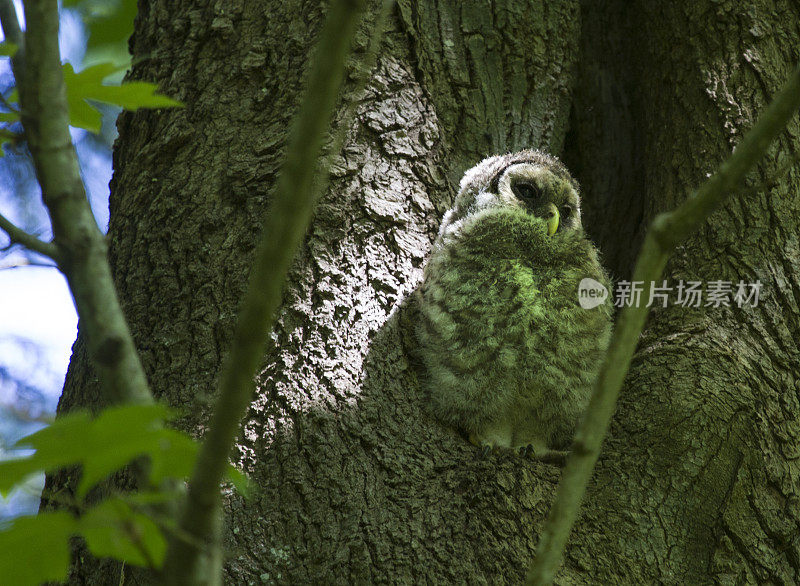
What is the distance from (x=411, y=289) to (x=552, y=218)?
64cm

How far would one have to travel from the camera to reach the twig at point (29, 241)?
3.21 feet

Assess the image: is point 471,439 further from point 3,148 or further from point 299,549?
point 3,148

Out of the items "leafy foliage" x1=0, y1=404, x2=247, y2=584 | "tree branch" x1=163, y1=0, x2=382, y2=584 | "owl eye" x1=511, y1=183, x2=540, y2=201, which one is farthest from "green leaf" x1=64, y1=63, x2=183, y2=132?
"owl eye" x1=511, y1=183, x2=540, y2=201

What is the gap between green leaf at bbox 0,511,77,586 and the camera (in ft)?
2.75

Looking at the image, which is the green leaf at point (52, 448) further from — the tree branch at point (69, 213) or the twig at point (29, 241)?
the twig at point (29, 241)

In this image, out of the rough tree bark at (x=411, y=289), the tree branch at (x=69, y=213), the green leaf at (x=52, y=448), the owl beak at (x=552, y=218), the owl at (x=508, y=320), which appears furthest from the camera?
the owl beak at (x=552, y=218)

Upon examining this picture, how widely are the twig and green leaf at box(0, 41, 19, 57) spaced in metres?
0.24

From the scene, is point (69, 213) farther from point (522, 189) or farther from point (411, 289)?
point (522, 189)

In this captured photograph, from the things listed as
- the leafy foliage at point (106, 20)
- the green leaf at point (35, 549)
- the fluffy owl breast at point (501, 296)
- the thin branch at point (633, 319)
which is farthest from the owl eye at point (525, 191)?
the green leaf at point (35, 549)

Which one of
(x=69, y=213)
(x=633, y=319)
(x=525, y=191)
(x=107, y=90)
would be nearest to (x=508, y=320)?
(x=525, y=191)

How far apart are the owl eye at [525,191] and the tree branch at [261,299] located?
1.93 m

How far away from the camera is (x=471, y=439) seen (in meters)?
2.30

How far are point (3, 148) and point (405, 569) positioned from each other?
3.85 feet

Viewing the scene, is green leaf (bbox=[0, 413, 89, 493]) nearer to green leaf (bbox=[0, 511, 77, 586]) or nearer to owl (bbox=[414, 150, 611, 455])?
green leaf (bbox=[0, 511, 77, 586])
